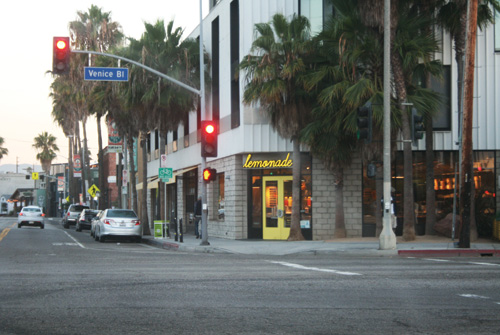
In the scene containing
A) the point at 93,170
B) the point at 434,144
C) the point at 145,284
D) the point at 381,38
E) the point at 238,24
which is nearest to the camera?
the point at 145,284

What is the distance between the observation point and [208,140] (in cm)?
2528

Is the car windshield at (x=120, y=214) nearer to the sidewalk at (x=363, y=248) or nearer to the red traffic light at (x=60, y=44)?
the sidewalk at (x=363, y=248)

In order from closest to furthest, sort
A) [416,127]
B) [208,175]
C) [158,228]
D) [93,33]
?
[416,127], [208,175], [158,228], [93,33]

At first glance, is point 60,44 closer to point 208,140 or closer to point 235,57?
point 208,140

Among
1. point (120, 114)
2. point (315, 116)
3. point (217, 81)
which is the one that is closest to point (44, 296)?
point (315, 116)

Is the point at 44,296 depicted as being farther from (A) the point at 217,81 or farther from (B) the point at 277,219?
(A) the point at 217,81

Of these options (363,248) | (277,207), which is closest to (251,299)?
(363,248)

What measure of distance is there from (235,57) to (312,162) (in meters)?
6.37

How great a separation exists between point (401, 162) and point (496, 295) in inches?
716

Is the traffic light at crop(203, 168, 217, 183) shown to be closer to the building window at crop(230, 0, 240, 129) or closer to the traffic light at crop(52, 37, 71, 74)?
the building window at crop(230, 0, 240, 129)

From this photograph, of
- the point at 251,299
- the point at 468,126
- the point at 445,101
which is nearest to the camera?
the point at 251,299

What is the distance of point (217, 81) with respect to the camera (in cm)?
3453

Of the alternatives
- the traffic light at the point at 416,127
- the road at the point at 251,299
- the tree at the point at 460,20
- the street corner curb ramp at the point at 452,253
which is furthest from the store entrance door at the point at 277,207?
the road at the point at 251,299

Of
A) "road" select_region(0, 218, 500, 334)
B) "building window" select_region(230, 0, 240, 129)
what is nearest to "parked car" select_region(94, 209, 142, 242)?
"building window" select_region(230, 0, 240, 129)
